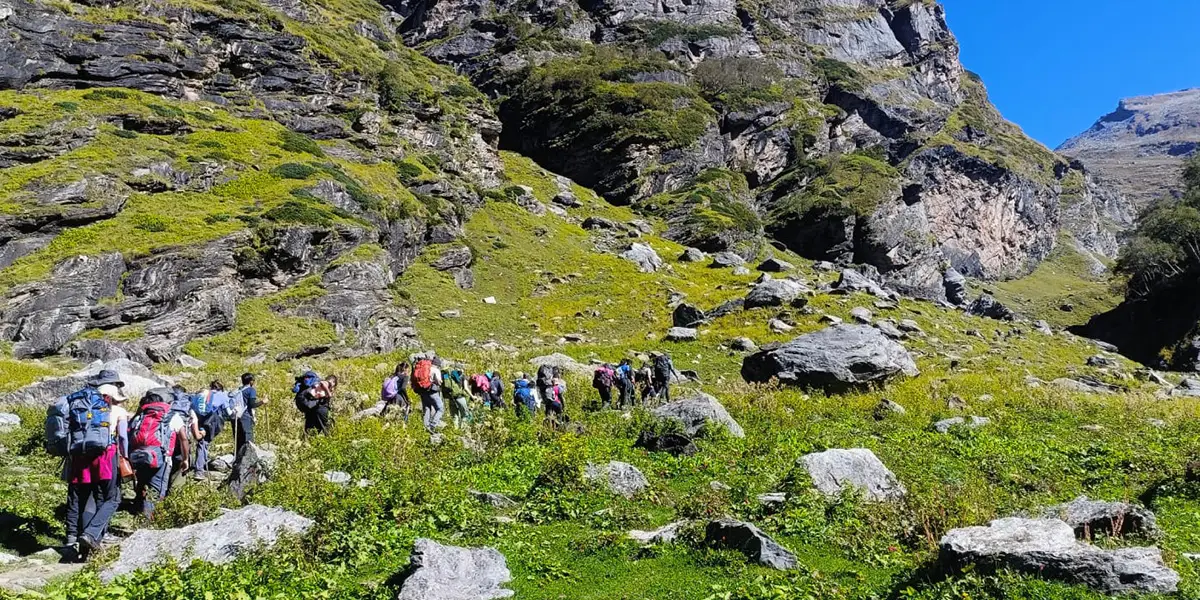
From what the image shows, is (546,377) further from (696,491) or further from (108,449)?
(108,449)

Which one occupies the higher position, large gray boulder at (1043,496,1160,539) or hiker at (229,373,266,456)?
large gray boulder at (1043,496,1160,539)

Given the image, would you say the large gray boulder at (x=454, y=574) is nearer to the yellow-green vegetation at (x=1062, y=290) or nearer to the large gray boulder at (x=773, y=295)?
Answer: the large gray boulder at (x=773, y=295)

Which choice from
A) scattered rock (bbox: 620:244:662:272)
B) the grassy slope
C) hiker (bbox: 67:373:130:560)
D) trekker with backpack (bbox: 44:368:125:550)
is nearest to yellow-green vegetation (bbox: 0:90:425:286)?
the grassy slope

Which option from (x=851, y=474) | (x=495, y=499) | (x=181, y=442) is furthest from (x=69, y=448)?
(x=851, y=474)

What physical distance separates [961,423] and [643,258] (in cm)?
4329

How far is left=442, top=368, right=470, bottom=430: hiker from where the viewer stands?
1570cm

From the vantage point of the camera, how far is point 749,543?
767cm

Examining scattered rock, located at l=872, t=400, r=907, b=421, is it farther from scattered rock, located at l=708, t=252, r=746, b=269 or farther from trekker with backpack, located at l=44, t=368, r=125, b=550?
scattered rock, located at l=708, t=252, r=746, b=269

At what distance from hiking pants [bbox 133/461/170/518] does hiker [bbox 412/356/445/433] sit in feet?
20.5

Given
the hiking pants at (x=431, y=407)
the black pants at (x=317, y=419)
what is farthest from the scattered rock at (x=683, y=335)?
the black pants at (x=317, y=419)

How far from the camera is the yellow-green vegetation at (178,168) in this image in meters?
31.8

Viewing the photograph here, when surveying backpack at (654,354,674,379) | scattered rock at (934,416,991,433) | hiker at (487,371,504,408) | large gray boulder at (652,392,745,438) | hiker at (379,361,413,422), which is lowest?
hiker at (379,361,413,422)

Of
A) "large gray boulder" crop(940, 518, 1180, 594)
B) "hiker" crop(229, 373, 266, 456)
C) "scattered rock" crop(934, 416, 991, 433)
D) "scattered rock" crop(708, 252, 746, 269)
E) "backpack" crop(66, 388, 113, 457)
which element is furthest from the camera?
"scattered rock" crop(708, 252, 746, 269)

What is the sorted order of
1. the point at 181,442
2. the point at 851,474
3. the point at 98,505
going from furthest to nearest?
the point at 851,474
the point at 181,442
the point at 98,505
